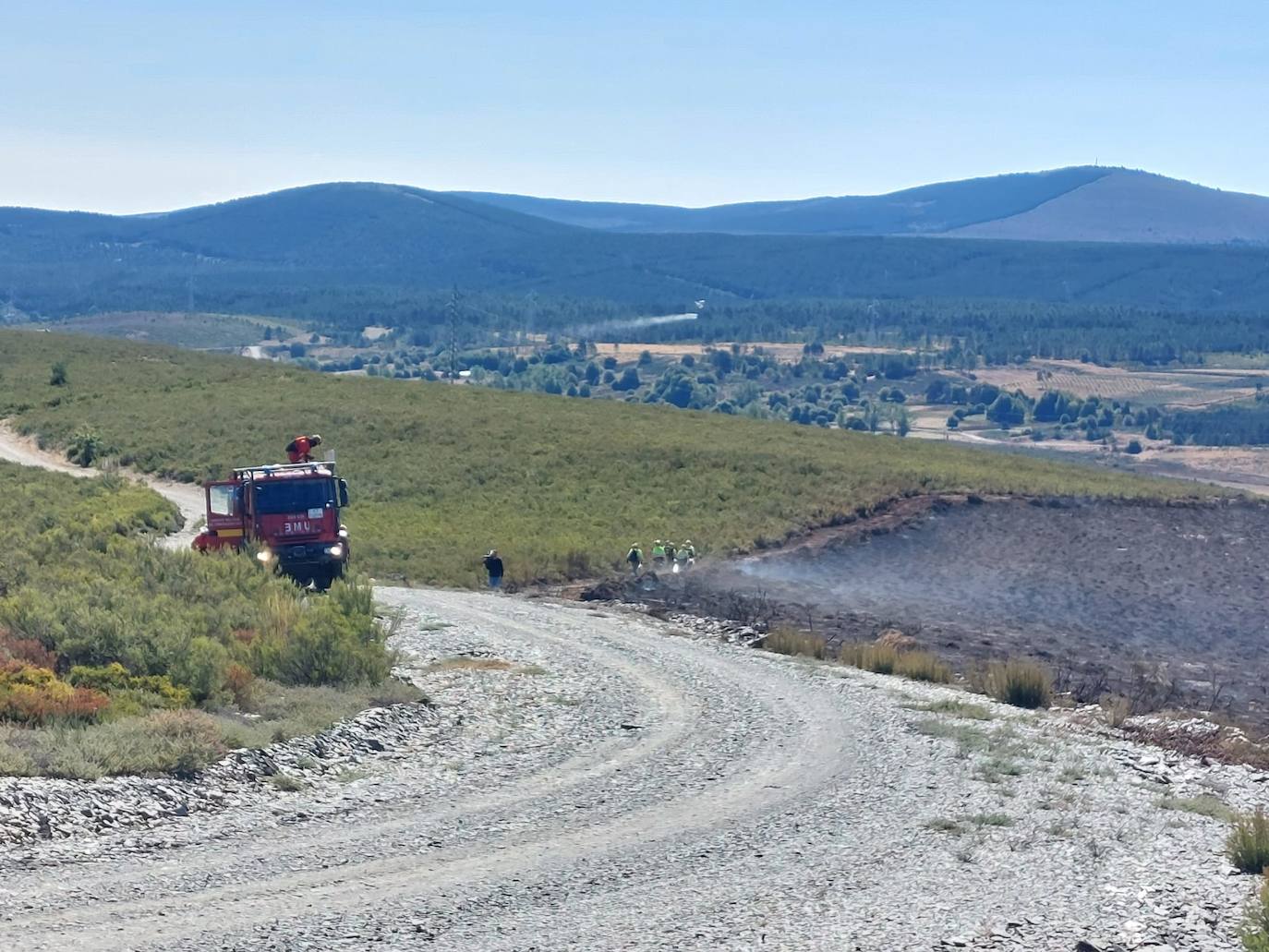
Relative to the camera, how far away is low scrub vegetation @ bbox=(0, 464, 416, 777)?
15.3m

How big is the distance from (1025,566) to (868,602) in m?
7.50

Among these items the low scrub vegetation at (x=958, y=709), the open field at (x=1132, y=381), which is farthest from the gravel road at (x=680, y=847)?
the open field at (x=1132, y=381)

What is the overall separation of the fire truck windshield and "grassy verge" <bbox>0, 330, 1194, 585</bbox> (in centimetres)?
681

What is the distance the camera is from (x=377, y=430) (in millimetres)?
59500

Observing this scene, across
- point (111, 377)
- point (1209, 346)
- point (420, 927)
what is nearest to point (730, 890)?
point (420, 927)

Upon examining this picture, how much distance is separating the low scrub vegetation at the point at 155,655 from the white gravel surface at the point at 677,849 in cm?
122

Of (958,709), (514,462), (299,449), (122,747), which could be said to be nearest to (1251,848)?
(958,709)

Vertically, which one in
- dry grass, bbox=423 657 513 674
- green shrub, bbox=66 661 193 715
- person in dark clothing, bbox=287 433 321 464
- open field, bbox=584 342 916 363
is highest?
person in dark clothing, bbox=287 433 321 464

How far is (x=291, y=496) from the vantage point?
3006cm

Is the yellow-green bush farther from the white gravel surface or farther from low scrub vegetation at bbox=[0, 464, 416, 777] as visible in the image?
low scrub vegetation at bbox=[0, 464, 416, 777]

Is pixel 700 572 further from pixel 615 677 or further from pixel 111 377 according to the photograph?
pixel 111 377

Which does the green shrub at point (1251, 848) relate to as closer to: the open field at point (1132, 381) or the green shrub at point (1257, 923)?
the green shrub at point (1257, 923)

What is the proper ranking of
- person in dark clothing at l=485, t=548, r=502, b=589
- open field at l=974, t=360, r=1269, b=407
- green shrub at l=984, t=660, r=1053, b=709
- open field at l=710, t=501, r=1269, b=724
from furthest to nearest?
open field at l=974, t=360, r=1269, b=407 → person in dark clothing at l=485, t=548, r=502, b=589 → open field at l=710, t=501, r=1269, b=724 → green shrub at l=984, t=660, r=1053, b=709

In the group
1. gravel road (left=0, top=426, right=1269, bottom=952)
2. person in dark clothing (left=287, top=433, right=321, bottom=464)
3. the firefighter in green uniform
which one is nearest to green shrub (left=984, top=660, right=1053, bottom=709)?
gravel road (left=0, top=426, right=1269, bottom=952)
